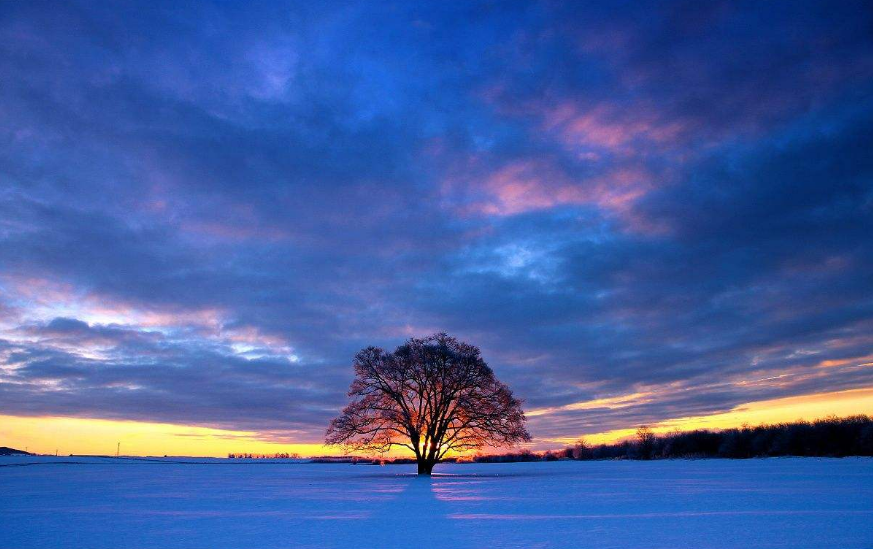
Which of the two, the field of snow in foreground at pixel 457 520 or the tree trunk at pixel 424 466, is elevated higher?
the tree trunk at pixel 424 466

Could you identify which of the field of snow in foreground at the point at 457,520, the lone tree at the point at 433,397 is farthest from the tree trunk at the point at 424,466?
the field of snow in foreground at the point at 457,520

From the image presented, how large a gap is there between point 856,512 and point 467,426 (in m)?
34.8

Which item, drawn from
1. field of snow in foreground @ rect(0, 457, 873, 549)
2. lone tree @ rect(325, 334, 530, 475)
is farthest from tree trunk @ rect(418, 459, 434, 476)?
field of snow in foreground @ rect(0, 457, 873, 549)

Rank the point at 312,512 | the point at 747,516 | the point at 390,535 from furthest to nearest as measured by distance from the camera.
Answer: the point at 312,512 < the point at 747,516 < the point at 390,535

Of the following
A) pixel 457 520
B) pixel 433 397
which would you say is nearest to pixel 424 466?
pixel 433 397

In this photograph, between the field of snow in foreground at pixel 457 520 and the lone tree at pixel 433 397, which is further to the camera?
the lone tree at pixel 433 397

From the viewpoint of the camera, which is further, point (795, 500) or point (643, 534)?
point (795, 500)

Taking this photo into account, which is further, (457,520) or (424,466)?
(424,466)

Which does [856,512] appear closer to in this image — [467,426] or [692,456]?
[467,426]

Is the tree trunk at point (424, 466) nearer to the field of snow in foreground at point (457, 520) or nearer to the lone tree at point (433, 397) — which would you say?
the lone tree at point (433, 397)

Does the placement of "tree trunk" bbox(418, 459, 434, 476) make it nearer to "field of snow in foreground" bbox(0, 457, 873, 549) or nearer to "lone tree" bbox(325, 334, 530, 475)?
"lone tree" bbox(325, 334, 530, 475)

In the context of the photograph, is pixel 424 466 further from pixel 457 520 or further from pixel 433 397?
pixel 457 520

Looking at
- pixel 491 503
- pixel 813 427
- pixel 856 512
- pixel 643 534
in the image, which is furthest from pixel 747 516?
pixel 813 427

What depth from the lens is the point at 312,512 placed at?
24.3m
